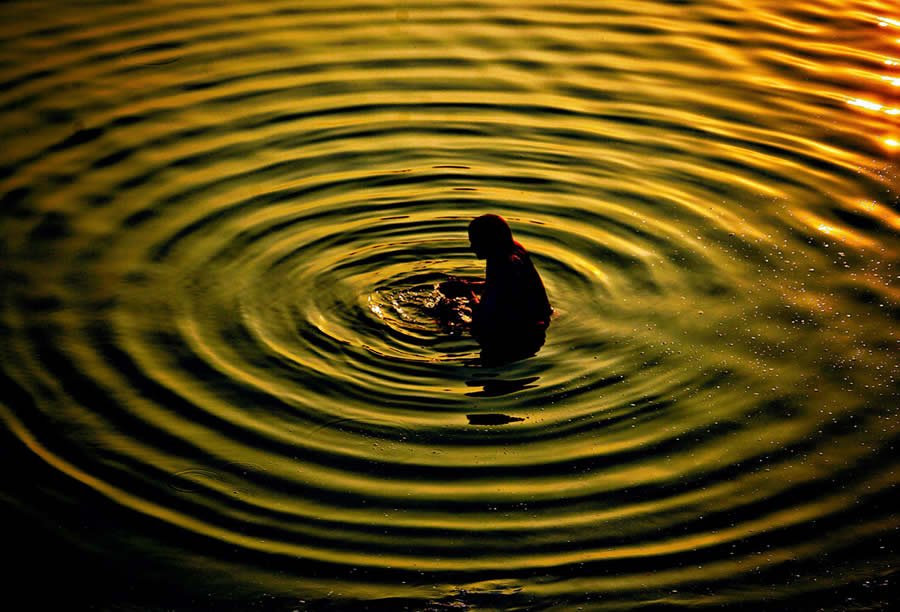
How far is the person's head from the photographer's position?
329 inches

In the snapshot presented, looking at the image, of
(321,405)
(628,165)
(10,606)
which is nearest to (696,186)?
(628,165)

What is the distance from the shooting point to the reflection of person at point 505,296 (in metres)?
8.45

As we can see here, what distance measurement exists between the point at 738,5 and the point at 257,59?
7360 millimetres

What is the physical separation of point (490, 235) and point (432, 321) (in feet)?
3.42

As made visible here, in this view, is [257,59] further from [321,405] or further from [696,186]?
[321,405]

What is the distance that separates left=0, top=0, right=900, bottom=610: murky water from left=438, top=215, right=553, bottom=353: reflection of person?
265mm

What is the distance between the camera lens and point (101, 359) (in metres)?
8.47

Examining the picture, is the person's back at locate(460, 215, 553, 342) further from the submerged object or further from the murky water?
the submerged object

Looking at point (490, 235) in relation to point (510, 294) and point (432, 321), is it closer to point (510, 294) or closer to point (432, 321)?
point (510, 294)

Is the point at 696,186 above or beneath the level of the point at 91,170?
beneath

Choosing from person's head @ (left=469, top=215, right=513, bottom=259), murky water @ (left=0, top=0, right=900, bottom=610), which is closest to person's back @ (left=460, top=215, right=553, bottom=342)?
person's head @ (left=469, top=215, right=513, bottom=259)

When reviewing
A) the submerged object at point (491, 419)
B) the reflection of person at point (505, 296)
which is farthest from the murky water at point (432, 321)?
the reflection of person at point (505, 296)

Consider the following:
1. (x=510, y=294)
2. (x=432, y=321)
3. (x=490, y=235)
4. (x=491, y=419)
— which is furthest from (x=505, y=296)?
(x=491, y=419)

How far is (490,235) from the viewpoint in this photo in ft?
27.6
